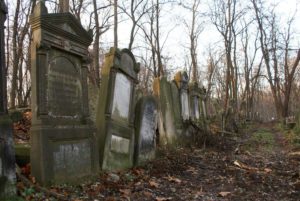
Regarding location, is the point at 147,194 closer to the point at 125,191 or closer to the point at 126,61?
the point at 125,191

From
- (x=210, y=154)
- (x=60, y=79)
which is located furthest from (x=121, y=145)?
(x=210, y=154)

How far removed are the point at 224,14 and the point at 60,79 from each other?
2228 cm

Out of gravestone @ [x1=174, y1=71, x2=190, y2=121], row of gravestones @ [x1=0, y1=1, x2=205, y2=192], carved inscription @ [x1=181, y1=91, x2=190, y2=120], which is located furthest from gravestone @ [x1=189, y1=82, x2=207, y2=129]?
row of gravestones @ [x1=0, y1=1, x2=205, y2=192]

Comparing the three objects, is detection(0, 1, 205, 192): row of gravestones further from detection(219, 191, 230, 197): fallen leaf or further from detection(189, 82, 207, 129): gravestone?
detection(189, 82, 207, 129): gravestone

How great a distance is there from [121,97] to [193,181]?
2209mm

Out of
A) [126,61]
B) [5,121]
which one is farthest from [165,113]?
[5,121]

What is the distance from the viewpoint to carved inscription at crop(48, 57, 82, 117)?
18.3ft

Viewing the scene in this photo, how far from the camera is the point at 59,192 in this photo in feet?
16.7

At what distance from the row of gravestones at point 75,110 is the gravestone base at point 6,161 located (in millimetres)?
704

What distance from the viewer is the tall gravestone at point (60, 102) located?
5.27m

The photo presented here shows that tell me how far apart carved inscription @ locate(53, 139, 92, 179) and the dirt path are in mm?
252

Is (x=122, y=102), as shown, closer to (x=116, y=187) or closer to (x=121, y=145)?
(x=121, y=145)

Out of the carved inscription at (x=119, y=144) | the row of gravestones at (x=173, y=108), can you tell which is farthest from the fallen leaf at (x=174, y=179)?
the row of gravestones at (x=173, y=108)

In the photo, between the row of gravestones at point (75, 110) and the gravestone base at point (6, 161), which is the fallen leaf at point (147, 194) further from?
the gravestone base at point (6, 161)
